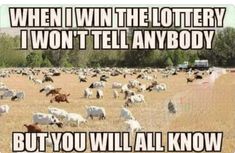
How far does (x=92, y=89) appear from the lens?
38.0ft

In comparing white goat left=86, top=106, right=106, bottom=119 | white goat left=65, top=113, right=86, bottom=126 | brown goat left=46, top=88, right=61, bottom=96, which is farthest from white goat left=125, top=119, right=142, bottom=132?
brown goat left=46, top=88, right=61, bottom=96

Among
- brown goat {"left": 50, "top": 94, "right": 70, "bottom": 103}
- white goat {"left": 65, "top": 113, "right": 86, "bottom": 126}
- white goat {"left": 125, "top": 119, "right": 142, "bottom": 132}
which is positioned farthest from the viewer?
brown goat {"left": 50, "top": 94, "right": 70, "bottom": 103}

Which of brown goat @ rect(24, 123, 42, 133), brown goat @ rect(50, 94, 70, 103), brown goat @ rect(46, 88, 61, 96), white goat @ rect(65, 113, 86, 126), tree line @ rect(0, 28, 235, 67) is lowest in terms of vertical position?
brown goat @ rect(24, 123, 42, 133)

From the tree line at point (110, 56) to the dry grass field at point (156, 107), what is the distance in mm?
170

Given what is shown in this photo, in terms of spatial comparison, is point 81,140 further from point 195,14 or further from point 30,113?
point 195,14

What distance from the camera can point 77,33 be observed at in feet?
36.7

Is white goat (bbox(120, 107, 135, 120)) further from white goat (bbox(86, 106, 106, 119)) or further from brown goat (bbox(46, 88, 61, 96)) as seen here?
brown goat (bbox(46, 88, 61, 96))

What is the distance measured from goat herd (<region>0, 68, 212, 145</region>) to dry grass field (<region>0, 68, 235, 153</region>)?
4cm

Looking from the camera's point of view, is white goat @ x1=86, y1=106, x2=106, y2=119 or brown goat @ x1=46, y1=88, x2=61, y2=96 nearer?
white goat @ x1=86, y1=106, x2=106, y2=119

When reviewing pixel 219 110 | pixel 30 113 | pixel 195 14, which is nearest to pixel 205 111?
pixel 219 110

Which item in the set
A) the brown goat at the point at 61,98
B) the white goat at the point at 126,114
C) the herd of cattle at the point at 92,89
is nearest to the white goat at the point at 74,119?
the herd of cattle at the point at 92,89

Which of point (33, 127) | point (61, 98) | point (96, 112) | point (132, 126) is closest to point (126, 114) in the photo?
point (132, 126)

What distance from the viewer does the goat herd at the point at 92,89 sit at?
1129 cm

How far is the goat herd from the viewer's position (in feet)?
37.0
